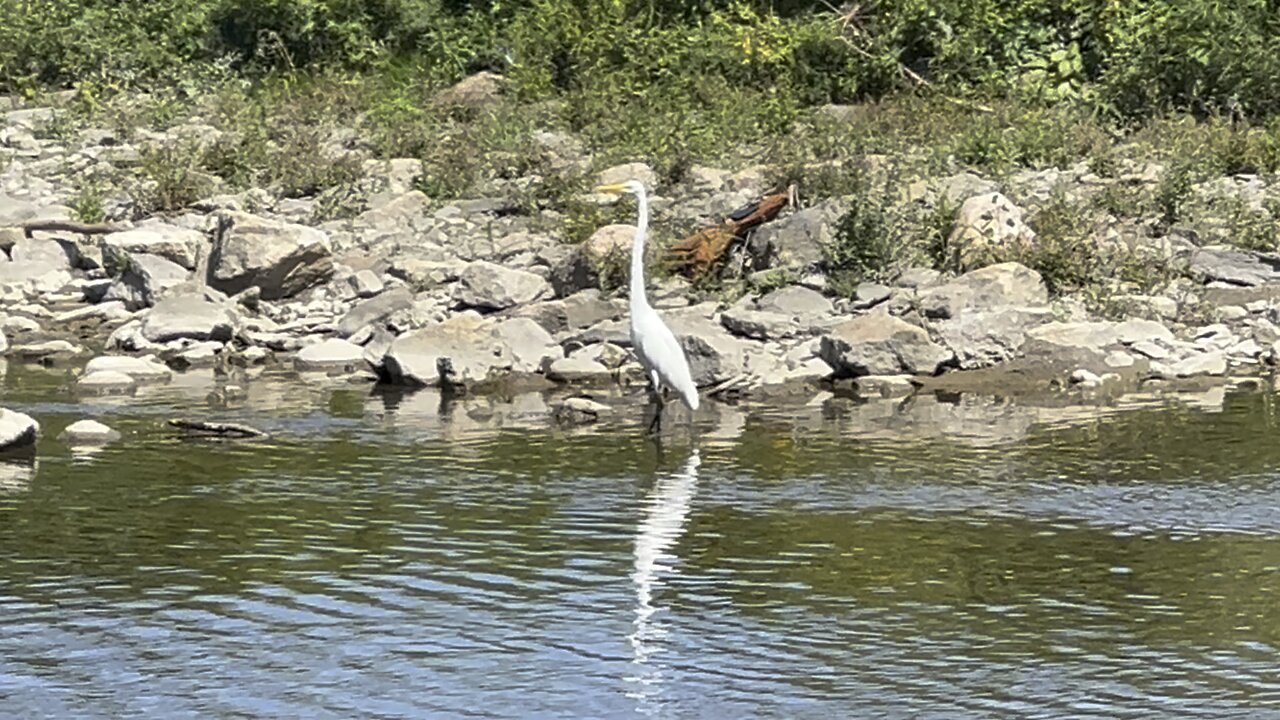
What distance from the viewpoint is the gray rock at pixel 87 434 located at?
1139 centimetres

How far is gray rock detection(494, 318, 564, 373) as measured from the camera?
547 inches

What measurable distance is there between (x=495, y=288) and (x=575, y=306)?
0.73 meters

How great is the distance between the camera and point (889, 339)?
13.7 m

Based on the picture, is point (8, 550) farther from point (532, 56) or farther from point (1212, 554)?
point (532, 56)

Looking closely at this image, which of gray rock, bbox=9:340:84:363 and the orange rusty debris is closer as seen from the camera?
gray rock, bbox=9:340:84:363

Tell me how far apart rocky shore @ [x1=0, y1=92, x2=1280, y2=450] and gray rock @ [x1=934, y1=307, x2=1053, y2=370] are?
14 millimetres

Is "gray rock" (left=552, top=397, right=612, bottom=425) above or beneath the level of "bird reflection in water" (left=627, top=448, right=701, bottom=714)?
above

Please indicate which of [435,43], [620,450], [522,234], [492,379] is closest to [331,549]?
[620,450]

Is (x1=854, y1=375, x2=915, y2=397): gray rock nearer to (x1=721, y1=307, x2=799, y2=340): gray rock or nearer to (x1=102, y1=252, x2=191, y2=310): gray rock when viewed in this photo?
(x1=721, y1=307, x2=799, y2=340): gray rock

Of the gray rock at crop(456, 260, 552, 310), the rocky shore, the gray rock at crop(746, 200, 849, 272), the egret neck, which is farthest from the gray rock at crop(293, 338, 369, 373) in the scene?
the gray rock at crop(746, 200, 849, 272)

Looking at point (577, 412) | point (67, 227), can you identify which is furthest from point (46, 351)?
point (577, 412)

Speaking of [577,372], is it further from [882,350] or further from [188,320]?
[188,320]

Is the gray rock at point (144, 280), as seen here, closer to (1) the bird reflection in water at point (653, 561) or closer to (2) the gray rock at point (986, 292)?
(2) the gray rock at point (986, 292)

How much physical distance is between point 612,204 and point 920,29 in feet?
17.2
